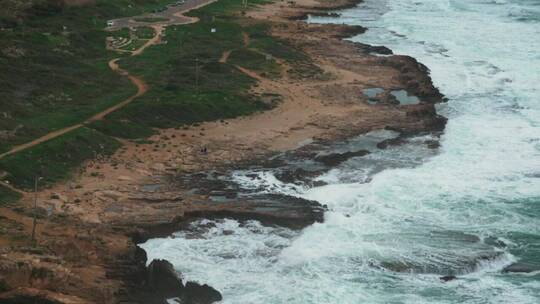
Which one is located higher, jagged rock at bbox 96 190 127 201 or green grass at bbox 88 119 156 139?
green grass at bbox 88 119 156 139

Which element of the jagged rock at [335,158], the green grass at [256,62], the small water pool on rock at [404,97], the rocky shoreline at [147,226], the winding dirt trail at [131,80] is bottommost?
the jagged rock at [335,158]

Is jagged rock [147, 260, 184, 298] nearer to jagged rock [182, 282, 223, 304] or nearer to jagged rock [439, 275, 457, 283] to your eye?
jagged rock [182, 282, 223, 304]

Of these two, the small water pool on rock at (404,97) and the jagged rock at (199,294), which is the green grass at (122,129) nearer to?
the jagged rock at (199,294)

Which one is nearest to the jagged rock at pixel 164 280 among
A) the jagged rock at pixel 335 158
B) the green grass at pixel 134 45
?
the jagged rock at pixel 335 158

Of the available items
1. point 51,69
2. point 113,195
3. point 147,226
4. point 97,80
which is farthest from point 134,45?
point 147,226

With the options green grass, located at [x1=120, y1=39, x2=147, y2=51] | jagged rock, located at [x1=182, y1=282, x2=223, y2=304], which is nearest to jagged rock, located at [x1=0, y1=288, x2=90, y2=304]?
jagged rock, located at [x1=182, y1=282, x2=223, y2=304]
